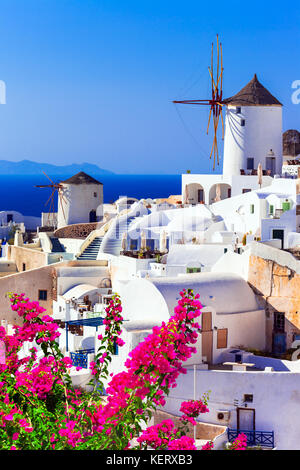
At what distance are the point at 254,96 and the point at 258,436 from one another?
63.0 ft

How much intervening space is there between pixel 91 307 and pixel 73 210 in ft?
43.5

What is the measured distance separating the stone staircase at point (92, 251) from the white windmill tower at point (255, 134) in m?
5.91

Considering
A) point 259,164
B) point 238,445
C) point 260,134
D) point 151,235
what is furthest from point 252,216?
point 238,445

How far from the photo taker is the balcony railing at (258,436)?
49.6 ft

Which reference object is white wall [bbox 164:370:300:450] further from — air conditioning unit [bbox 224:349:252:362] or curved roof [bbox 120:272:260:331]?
curved roof [bbox 120:272:260:331]

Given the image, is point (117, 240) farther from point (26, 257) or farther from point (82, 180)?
point (82, 180)

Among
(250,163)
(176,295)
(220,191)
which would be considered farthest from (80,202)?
(176,295)

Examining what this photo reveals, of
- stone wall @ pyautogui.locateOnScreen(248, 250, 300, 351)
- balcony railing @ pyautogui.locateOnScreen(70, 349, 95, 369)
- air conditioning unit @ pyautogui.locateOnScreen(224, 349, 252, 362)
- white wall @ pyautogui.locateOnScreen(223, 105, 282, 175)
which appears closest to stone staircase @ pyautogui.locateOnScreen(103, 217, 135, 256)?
white wall @ pyautogui.locateOnScreen(223, 105, 282, 175)

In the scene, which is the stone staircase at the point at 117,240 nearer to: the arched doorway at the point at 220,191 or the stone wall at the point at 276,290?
the arched doorway at the point at 220,191

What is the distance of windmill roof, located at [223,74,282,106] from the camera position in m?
32.1

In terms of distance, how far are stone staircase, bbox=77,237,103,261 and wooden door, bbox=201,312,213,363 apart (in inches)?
421

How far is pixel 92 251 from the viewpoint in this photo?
28.2 metres

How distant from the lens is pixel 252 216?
25.5m

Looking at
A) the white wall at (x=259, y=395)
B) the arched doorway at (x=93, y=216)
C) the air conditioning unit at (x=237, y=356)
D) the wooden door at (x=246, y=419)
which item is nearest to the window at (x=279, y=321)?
the air conditioning unit at (x=237, y=356)
